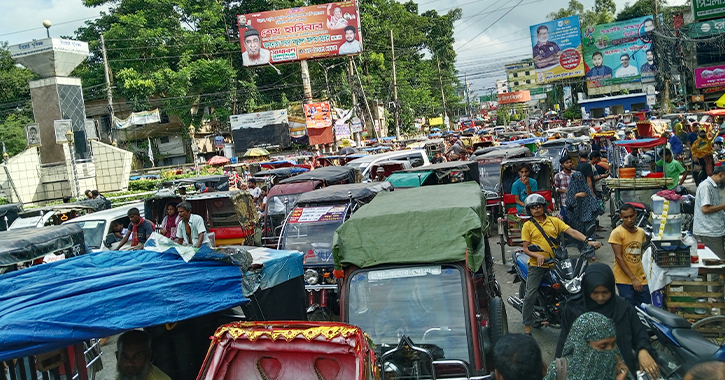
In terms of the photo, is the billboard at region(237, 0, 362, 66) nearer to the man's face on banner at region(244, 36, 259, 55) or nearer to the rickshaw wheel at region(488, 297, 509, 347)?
the man's face on banner at region(244, 36, 259, 55)

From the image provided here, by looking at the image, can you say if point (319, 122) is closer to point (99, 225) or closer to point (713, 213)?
point (99, 225)

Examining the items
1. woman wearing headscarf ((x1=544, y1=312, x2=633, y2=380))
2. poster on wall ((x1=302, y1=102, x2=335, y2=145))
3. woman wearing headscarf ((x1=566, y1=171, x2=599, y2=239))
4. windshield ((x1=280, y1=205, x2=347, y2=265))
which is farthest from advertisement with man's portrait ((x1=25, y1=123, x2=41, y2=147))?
woman wearing headscarf ((x1=544, y1=312, x2=633, y2=380))

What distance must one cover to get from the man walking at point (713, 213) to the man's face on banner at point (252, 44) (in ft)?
116

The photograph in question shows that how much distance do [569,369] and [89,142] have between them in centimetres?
3256

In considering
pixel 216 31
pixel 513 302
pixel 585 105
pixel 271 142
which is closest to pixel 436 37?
pixel 585 105

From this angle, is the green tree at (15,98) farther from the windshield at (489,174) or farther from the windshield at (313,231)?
the windshield at (313,231)

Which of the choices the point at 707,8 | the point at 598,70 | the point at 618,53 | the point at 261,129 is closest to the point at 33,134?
the point at 261,129

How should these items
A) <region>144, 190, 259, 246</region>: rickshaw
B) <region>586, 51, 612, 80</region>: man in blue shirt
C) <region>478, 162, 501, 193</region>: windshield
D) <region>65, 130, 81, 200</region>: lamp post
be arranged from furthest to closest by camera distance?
1. <region>586, 51, 612, 80</region>: man in blue shirt
2. <region>65, 130, 81, 200</region>: lamp post
3. <region>478, 162, 501, 193</region>: windshield
4. <region>144, 190, 259, 246</region>: rickshaw

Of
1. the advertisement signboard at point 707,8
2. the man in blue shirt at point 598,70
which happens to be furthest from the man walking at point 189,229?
the man in blue shirt at point 598,70

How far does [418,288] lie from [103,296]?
2434mm

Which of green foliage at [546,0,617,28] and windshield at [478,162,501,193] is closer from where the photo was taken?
windshield at [478,162,501,193]

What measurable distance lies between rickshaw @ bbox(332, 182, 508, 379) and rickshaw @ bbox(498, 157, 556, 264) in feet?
24.1

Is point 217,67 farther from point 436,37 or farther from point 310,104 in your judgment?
point 436,37

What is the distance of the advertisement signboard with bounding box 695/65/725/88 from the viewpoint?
43031 mm
